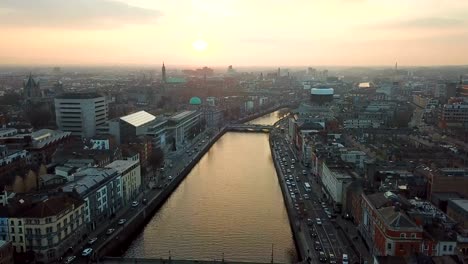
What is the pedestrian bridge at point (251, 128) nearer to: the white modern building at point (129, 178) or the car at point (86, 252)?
the white modern building at point (129, 178)

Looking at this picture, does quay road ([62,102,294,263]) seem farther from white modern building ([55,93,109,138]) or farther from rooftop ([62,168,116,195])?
white modern building ([55,93,109,138])

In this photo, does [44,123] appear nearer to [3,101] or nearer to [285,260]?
[3,101]

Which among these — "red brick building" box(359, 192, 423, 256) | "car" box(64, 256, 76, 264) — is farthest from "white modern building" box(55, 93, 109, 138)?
"red brick building" box(359, 192, 423, 256)

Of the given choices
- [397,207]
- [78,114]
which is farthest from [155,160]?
[397,207]

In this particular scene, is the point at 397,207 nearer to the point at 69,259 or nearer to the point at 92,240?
the point at 92,240

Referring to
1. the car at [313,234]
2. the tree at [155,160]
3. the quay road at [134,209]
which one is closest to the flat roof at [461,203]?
the car at [313,234]
